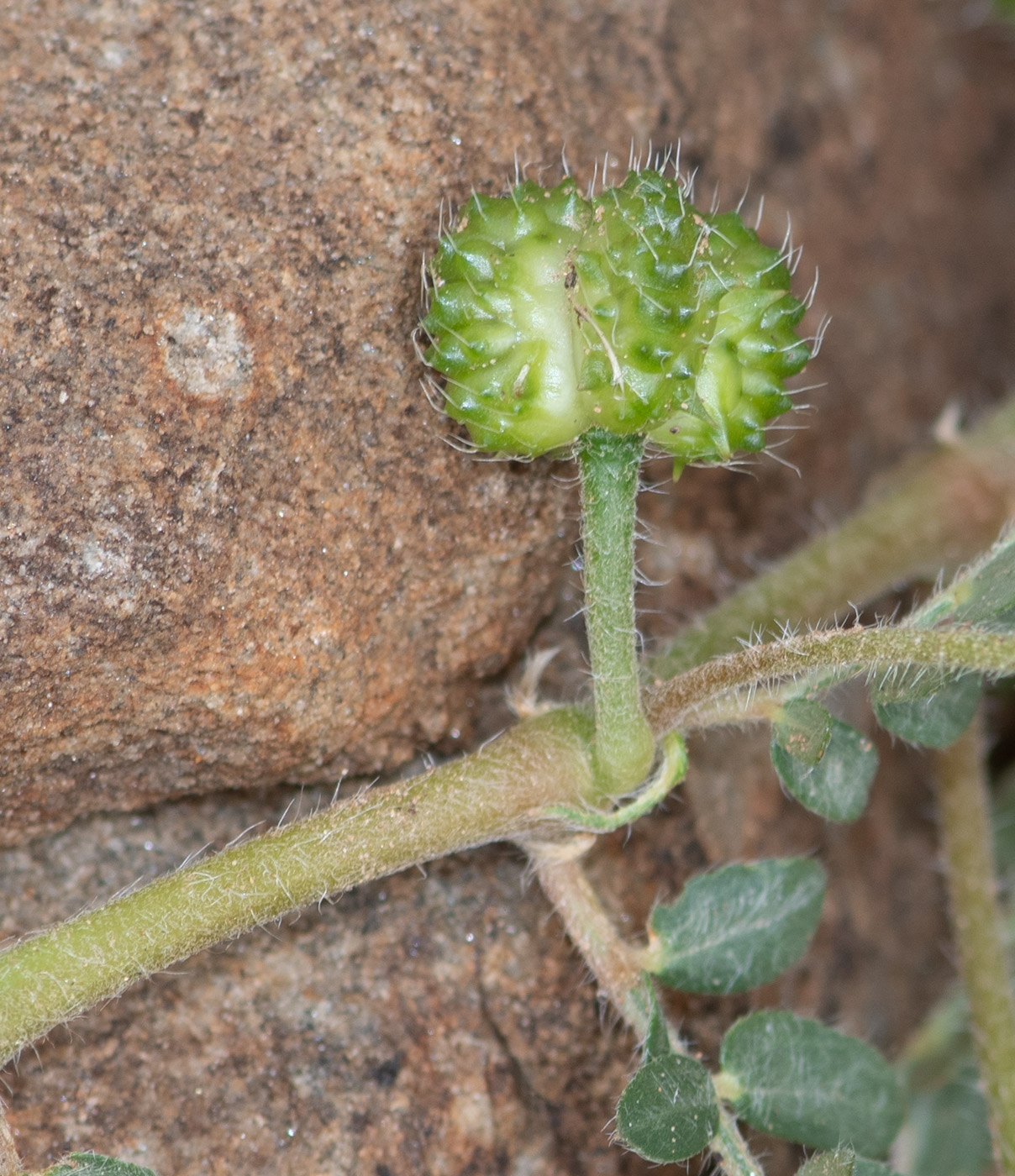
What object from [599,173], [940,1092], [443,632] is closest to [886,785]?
[940,1092]

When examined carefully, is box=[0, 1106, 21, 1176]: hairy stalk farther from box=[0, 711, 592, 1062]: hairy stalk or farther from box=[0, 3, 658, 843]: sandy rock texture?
box=[0, 3, 658, 843]: sandy rock texture

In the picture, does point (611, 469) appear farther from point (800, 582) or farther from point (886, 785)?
point (886, 785)

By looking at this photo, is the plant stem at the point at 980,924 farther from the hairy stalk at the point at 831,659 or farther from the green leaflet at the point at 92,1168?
the green leaflet at the point at 92,1168

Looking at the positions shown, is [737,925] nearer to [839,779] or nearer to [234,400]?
[839,779]

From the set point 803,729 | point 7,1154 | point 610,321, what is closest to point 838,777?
point 803,729

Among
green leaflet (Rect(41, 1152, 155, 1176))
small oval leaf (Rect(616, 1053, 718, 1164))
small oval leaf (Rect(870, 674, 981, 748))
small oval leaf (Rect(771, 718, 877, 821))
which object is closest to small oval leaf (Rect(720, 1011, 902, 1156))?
small oval leaf (Rect(616, 1053, 718, 1164))
